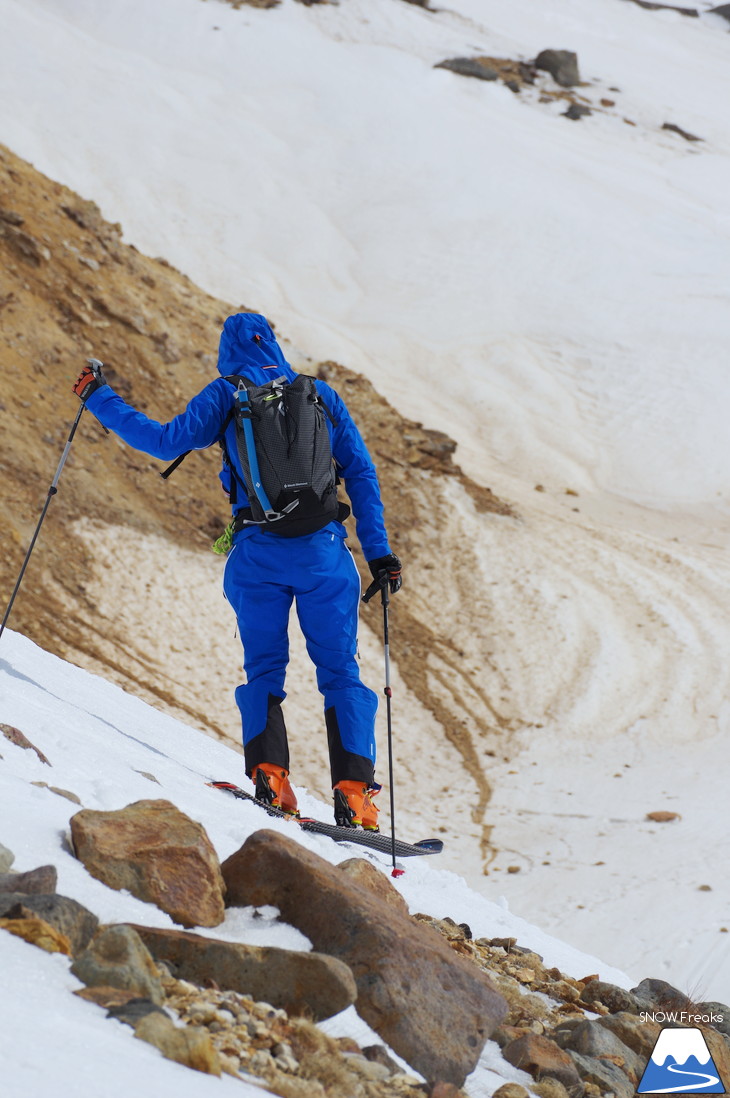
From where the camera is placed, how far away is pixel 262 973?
118 inches

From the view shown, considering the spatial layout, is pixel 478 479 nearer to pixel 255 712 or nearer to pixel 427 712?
pixel 427 712

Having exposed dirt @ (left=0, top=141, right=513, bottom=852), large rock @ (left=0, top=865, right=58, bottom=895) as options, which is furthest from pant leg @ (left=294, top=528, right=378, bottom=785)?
exposed dirt @ (left=0, top=141, right=513, bottom=852)

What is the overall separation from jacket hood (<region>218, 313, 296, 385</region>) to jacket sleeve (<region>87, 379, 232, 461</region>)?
0.65ft

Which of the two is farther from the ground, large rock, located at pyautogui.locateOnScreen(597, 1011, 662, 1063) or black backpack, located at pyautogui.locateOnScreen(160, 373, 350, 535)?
black backpack, located at pyautogui.locateOnScreen(160, 373, 350, 535)

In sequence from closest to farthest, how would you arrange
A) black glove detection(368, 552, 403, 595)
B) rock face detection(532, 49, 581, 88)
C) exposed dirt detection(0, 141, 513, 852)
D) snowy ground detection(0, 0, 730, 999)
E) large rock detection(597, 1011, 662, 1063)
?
large rock detection(597, 1011, 662, 1063)
black glove detection(368, 552, 403, 595)
snowy ground detection(0, 0, 730, 999)
exposed dirt detection(0, 141, 513, 852)
rock face detection(532, 49, 581, 88)

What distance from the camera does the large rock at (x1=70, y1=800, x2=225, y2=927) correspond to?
10.6 ft

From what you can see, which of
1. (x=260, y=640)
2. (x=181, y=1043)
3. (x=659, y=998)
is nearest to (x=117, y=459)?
(x=260, y=640)

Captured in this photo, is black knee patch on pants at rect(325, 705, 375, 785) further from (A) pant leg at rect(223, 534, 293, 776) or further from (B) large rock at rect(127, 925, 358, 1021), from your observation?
(B) large rock at rect(127, 925, 358, 1021)

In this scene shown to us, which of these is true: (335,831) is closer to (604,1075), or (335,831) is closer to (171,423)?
(604,1075)

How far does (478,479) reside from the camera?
18844 millimetres

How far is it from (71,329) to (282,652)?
36.4 ft

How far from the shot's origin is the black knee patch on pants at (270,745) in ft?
17.7

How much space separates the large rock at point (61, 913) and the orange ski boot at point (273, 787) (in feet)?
7.94

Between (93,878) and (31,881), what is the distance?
331 mm
